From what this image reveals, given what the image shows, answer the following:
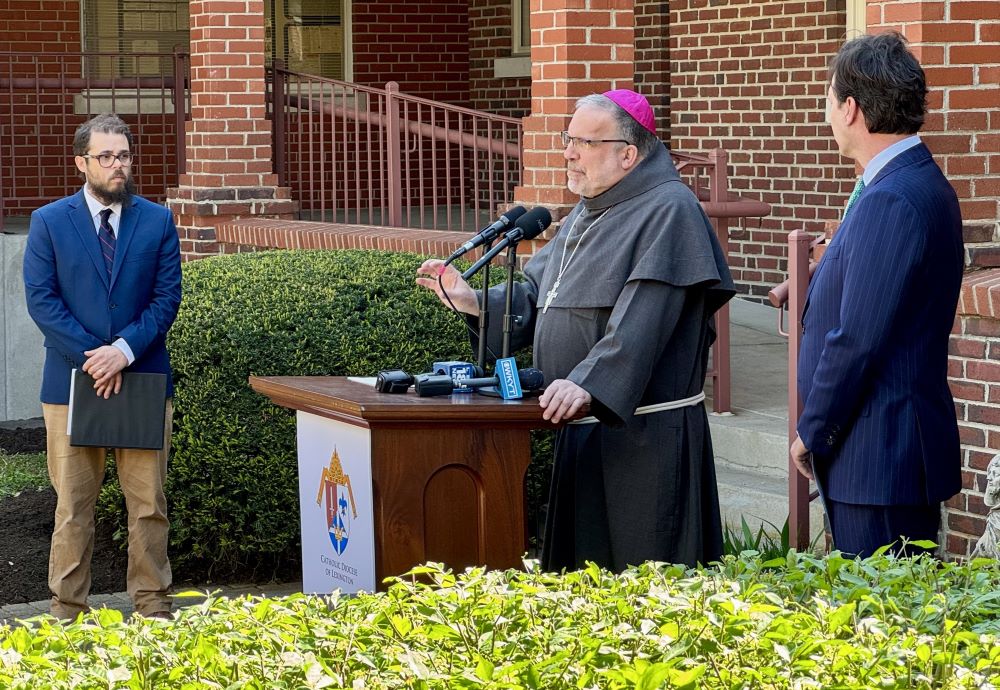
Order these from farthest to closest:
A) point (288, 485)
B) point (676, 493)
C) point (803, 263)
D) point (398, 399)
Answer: point (288, 485)
point (803, 263)
point (676, 493)
point (398, 399)

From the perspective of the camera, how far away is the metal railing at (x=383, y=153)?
9812 mm

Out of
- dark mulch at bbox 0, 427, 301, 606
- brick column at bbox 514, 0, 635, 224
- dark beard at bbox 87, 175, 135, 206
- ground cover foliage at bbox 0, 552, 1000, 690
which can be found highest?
brick column at bbox 514, 0, 635, 224

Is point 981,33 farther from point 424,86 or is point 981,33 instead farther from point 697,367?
point 424,86

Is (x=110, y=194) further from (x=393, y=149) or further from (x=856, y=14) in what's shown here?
(x=856, y=14)

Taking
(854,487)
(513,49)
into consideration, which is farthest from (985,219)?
(513,49)

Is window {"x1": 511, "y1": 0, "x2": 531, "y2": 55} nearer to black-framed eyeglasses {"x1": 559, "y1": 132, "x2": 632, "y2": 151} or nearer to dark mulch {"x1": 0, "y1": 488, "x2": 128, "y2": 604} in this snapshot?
dark mulch {"x1": 0, "y1": 488, "x2": 128, "y2": 604}

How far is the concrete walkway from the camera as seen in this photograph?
630 cm

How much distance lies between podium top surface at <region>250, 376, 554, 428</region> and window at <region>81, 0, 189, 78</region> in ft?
36.5

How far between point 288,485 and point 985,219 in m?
3.08

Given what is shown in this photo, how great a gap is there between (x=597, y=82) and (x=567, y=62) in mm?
210

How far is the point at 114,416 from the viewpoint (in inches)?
222

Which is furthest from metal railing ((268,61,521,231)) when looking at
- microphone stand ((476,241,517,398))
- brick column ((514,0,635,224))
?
microphone stand ((476,241,517,398))

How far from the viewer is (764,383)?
8.17m

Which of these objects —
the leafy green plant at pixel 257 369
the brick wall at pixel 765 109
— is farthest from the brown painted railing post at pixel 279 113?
the leafy green plant at pixel 257 369
